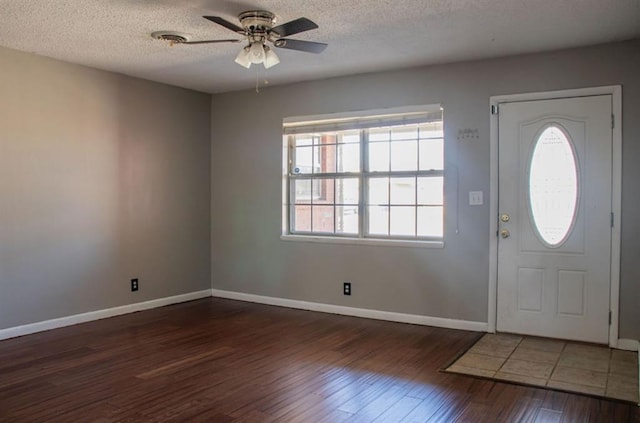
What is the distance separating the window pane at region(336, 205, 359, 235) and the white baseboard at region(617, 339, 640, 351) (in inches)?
99.0

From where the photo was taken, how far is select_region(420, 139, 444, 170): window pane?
16.0ft

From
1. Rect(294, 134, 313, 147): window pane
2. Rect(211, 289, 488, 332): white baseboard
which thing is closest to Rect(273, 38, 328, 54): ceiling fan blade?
Rect(294, 134, 313, 147): window pane

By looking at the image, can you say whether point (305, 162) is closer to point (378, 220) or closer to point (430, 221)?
point (378, 220)

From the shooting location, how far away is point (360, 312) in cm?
519

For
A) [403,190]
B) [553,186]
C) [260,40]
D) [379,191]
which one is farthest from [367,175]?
[260,40]

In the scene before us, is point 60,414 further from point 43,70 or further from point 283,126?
point 283,126

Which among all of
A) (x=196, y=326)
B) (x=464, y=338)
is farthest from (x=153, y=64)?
(x=464, y=338)

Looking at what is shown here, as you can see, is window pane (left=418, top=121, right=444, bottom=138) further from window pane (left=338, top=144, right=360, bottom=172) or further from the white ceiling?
window pane (left=338, top=144, right=360, bottom=172)

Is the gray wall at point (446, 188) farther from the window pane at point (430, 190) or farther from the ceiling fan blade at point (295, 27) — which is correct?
the ceiling fan blade at point (295, 27)

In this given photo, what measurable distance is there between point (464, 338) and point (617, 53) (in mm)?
2604

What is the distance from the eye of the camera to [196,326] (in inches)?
188

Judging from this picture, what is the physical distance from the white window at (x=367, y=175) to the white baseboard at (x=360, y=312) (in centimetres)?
74

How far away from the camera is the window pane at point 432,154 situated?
4.86 m

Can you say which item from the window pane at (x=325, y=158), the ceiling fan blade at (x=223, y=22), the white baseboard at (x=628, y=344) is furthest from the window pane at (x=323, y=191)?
the white baseboard at (x=628, y=344)
